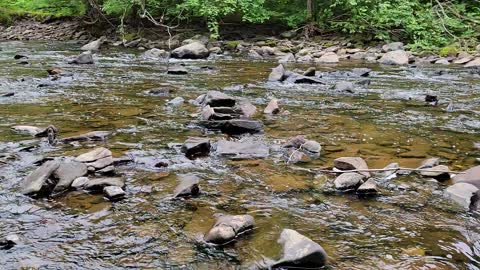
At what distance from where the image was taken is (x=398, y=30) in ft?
51.1

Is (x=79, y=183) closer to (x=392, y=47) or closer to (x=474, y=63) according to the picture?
(x=474, y=63)

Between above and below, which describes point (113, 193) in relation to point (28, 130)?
above

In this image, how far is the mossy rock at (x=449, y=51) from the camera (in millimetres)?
13228

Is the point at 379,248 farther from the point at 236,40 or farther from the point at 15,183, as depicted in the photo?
the point at 236,40

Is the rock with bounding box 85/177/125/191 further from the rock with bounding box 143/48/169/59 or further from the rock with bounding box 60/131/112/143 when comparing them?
the rock with bounding box 143/48/169/59

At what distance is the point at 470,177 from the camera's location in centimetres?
359

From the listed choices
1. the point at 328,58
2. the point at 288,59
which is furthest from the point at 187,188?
the point at 328,58

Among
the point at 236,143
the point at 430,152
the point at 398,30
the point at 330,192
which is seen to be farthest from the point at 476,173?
the point at 398,30

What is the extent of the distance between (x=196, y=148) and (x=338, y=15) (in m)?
13.8

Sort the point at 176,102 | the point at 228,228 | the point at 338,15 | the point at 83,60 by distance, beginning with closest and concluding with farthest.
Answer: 1. the point at 228,228
2. the point at 176,102
3. the point at 83,60
4. the point at 338,15

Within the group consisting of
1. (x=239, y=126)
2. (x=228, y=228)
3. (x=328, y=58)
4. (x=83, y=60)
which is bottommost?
(x=328, y=58)

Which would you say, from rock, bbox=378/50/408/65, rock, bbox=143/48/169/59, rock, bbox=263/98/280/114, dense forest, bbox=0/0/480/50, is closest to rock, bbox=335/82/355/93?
rock, bbox=263/98/280/114

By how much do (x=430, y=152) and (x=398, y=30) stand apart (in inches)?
480

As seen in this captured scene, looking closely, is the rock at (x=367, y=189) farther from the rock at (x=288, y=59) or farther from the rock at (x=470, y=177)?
the rock at (x=288, y=59)
